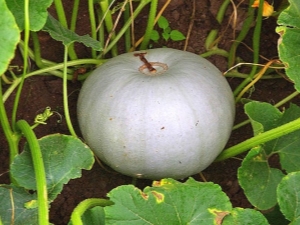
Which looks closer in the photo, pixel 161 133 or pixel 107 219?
pixel 107 219

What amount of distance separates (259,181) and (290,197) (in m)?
0.20

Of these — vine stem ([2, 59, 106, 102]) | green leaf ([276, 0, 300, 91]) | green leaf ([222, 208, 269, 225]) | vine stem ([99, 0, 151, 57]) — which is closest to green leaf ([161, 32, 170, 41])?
vine stem ([99, 0, 151, 57])

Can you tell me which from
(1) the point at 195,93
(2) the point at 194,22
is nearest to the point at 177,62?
(1) the point at 195,93

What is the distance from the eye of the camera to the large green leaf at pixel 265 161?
1399 mm

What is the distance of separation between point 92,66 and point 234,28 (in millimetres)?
505

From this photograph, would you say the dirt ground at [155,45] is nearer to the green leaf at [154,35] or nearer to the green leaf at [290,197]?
the green leaf at [154,35]

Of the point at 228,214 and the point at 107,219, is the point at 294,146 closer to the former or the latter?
the point at 228,214

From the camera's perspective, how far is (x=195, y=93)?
1.44 m

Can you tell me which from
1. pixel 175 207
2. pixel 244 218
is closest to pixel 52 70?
pixel 175 207

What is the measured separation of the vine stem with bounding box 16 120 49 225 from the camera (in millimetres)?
1103

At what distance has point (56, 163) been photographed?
1303 mm

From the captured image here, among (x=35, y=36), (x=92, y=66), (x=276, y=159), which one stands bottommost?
(x=276, y=159)

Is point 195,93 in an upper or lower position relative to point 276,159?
upper

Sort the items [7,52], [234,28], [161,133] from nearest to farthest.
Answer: [7,52] < [161,133] < [234,28]
